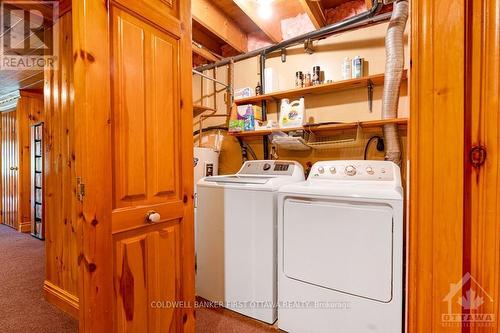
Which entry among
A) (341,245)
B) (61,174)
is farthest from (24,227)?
(341,245)

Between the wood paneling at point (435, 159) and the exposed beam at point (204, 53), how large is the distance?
2582 millimetres

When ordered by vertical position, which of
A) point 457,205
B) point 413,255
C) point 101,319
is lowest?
point 101,319

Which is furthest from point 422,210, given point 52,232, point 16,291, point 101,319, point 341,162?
point 16,291

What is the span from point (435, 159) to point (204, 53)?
281cm

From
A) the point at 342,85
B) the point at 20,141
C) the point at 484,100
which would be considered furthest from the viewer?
the point at 20,141

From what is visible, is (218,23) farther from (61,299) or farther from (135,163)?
(61,299)

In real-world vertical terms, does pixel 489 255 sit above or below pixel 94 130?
below

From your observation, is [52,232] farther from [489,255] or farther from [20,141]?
[20,141]

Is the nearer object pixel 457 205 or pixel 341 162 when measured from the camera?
pixel 457 205

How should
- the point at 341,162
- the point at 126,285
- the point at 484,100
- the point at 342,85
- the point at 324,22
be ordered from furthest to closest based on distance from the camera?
the point at 324,22, the point at 342,85, the point at 341,162, the point at 126,285, the point at 484,100

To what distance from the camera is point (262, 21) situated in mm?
2314

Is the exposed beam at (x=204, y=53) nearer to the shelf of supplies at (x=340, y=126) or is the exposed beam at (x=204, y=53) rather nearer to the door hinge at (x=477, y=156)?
the shelf of supplies at (x=340, y=126)

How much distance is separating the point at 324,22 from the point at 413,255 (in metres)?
2.40

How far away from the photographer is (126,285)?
107cm
